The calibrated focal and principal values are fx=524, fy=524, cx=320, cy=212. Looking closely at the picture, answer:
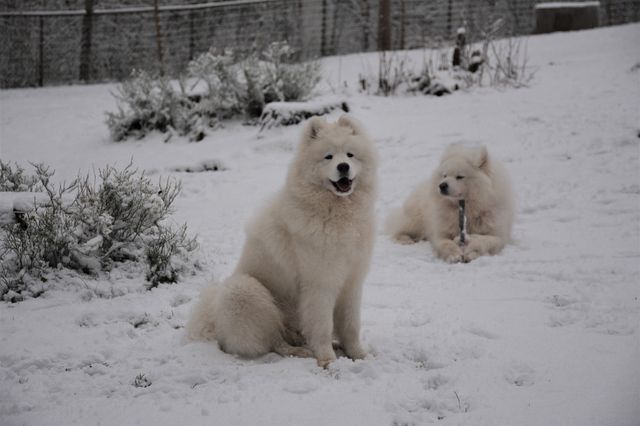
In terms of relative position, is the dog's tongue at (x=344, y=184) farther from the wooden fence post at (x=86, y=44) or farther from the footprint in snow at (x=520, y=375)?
the wooden fence post at (x=86, y=44)

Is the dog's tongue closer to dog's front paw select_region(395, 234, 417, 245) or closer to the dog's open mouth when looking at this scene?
the dog's open mouth

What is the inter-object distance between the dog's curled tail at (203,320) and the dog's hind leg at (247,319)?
19 centimetres

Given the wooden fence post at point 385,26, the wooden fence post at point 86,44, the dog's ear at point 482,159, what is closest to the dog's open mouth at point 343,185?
the dog's ear at point 482,159

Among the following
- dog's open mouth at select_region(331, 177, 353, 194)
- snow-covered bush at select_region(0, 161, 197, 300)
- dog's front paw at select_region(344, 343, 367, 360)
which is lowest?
dog's front paw at select_region(344, 343, 367, 360)

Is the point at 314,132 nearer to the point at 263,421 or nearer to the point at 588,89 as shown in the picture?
the point at 263,421

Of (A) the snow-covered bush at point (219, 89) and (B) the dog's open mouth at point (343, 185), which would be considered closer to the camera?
(B) the dog's open mouth at point (343, 185)

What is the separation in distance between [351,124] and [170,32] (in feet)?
44.4

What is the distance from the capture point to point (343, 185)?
128 inches

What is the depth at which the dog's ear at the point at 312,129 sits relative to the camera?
11.1 ft

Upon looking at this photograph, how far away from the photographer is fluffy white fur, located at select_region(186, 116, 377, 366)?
3.19 metres

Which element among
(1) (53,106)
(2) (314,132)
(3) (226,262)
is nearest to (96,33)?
(1) (53,106)

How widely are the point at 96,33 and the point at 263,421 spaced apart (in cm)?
1526

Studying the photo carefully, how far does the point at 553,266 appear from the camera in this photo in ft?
15.2

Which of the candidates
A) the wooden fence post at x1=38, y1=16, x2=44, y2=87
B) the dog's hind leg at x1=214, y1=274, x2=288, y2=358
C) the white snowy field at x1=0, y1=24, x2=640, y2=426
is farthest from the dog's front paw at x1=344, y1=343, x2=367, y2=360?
the wooden fence post at x1=38, y1=16, x2=44, y2=87
